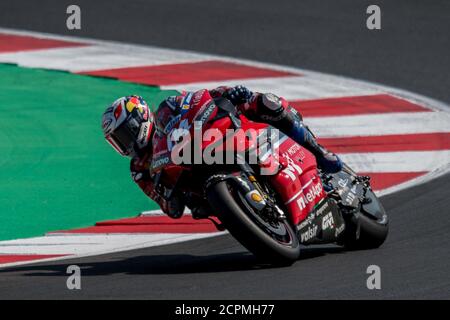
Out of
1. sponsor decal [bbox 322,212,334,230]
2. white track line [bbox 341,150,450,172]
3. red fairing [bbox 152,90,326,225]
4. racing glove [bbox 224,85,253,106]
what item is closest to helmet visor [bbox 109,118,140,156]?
red fairing [bbox 152,90,326,225]

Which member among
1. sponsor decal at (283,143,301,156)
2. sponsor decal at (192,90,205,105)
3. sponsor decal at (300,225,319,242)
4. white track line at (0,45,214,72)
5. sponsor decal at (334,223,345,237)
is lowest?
sponsor decal at (300,225,319,242)

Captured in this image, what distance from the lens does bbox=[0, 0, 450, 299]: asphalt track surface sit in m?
6.84

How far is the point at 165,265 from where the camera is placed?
782 centimetres

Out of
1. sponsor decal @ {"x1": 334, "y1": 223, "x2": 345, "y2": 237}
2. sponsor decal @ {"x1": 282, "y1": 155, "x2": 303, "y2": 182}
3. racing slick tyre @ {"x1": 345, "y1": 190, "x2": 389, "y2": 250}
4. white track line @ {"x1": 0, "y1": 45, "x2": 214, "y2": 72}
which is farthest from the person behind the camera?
white track line @ {"x1": 0, "y1": 45, "x2": 214, "y2": 72}

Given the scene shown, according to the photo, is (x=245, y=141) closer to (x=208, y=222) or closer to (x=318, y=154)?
(x=318, y=154)

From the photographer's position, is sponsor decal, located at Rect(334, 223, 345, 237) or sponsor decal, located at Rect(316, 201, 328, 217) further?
sponsor decal, located at Rect(334, 223, 345, 237)

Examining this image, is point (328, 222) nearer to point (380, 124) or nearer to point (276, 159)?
point (276, 159)

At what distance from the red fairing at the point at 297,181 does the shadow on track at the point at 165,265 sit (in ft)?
1.24

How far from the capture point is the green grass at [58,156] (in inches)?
376

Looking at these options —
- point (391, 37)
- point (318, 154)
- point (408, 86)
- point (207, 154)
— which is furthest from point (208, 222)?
point (391, 37)

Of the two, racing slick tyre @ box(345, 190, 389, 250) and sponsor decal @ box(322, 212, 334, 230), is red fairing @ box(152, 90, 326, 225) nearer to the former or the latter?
sponsor decal @ box(322, 212, 334, 230)

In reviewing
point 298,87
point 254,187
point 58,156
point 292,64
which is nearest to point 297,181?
point 254,187

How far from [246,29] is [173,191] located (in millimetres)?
7916

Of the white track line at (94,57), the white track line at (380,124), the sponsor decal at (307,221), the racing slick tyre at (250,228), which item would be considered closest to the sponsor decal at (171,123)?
the racing slick tyre at (250,228)
